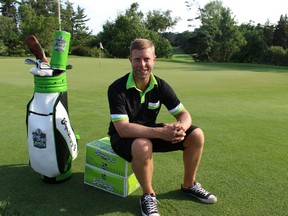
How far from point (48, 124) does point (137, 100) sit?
3.02 ft

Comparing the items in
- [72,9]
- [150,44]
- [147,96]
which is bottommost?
[147,96]

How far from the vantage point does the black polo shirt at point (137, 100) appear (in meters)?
3.05

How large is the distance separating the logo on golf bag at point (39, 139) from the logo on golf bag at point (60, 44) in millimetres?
834

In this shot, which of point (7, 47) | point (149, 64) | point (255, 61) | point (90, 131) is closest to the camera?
point (149, 64)

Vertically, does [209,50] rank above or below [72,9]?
below

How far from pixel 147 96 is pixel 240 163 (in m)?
1.71

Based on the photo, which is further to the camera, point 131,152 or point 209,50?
point 209,50

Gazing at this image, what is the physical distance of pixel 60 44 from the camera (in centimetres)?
329

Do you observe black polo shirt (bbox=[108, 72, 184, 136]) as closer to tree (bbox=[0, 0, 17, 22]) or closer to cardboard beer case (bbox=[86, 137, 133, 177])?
cardboard beer case (bbox=[86, 137, 133, 177])

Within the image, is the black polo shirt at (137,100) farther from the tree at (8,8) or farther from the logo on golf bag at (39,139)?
the tree at (8,8)

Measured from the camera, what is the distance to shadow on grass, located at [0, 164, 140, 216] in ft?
9.63

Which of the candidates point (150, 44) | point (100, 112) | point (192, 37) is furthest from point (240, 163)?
point (192, 37)

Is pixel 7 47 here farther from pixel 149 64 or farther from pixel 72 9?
pixel 149 64

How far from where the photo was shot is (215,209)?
301 centimetres
